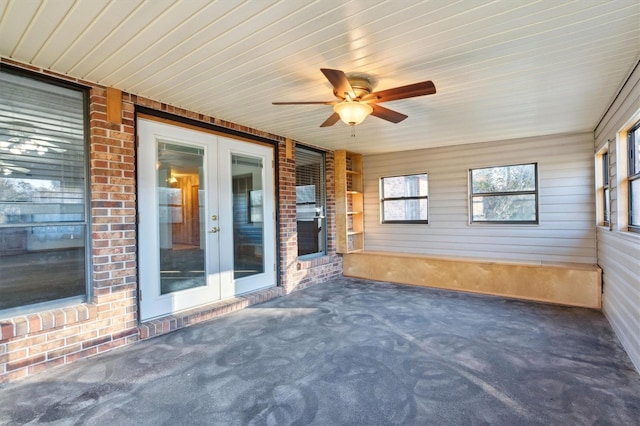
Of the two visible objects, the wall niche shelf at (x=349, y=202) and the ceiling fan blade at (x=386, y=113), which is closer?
the ceiling fan blade at (x=386, y=113)

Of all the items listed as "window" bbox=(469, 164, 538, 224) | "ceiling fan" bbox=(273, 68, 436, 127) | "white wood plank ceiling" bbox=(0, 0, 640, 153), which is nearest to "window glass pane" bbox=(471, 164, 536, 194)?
"window" bbox=(469, 164, 538, 224)

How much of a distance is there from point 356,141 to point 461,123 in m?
1.62

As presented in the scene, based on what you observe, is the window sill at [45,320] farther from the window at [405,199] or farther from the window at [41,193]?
the window at [405,199]

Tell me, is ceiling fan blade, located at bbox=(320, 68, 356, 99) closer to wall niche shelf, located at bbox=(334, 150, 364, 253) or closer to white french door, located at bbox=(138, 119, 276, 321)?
white french door, located at bbox=(138, 119, 276, 321)

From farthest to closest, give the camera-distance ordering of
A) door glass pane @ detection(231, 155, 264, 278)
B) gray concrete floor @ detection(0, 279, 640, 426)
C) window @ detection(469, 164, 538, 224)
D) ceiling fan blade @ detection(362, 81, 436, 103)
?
window @ detection(469, 164, 538, 224)
door glass pane @ detection(231, 155, 264, 278)
ceiling fan blade @ detection(362, 81, 436, 103)
gray concrete floor @ detection(0, 279, 640, 426)

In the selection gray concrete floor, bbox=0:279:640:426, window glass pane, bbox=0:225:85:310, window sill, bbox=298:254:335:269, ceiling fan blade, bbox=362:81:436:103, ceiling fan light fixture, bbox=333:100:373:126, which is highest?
ceiling fan blade, bbox=362:81:436:103

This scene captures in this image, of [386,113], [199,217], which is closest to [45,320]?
[199,217]

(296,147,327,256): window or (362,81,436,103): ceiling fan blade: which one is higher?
(362,81,436,103): ceiling fan blade

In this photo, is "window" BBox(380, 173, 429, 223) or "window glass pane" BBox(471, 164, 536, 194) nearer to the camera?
"window glass pane" BBox(471, 164, 536, 194)

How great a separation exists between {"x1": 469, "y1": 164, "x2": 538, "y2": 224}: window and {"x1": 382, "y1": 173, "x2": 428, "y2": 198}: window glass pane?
2.76 ft

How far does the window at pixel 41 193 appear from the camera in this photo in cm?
262

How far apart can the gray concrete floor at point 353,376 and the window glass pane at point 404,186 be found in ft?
8.94

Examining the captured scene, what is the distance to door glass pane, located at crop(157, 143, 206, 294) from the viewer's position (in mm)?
3633

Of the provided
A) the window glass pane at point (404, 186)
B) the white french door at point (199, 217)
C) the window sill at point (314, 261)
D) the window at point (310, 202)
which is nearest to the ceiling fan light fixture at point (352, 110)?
the white french door at point (199, 217)
